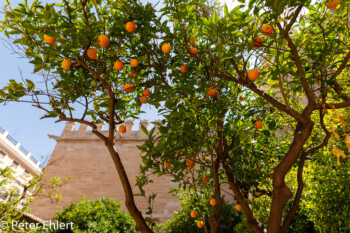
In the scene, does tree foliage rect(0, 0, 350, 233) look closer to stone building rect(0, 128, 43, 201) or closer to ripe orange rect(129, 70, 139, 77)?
ripe orange rect(129, 70, 139, 77)

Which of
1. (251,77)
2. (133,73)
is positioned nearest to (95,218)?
(133,73)


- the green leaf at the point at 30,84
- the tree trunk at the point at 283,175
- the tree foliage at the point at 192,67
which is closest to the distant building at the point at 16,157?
the green leaf at the point at 30,84

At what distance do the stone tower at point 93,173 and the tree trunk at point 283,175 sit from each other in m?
7.04

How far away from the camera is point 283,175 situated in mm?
1552

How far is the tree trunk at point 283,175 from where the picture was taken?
4.94 ft

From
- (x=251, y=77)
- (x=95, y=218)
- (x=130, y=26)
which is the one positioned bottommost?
(x=95, y=218)

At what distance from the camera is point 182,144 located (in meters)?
1.85

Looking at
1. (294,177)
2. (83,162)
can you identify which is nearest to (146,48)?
(294,177)

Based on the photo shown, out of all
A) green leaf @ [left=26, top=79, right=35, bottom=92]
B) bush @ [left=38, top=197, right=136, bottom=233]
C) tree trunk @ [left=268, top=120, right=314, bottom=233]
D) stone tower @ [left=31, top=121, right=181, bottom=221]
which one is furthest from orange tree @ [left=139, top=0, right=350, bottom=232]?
stone tower @ [left=31, top=121, right=181, bottom=221]

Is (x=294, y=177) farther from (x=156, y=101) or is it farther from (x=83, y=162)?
(x=83, y=162)

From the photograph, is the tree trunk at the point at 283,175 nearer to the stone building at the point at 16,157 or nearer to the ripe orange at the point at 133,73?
the ripe orange at the point at 133,73

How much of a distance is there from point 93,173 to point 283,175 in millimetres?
9397

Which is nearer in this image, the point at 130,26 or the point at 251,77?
the point at 251,77

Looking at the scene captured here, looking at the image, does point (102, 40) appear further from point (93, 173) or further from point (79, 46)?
point (93, 173)
